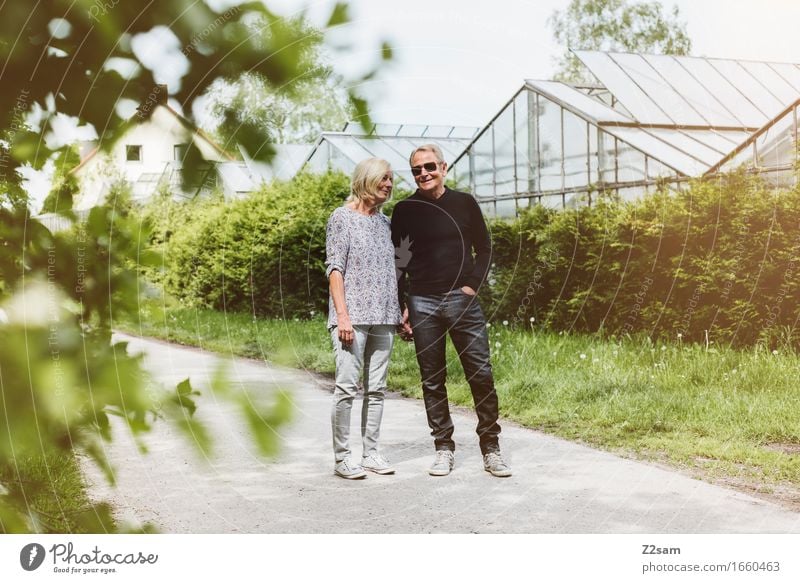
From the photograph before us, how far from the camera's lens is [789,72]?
7.98m

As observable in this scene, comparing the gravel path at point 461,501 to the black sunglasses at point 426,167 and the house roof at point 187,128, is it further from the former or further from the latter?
the house roof at point 187,128

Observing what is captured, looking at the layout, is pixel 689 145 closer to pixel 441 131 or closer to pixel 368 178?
pixel 441 131

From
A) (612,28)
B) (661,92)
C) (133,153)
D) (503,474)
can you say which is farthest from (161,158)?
(661,92)

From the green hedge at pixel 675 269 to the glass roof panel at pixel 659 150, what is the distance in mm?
686

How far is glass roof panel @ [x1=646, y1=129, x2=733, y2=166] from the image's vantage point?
7.57 metres

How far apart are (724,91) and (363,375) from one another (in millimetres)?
6479

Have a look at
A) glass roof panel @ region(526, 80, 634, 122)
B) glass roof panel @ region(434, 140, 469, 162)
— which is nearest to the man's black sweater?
glass roof panel @ region(526, 80, 634, 122)

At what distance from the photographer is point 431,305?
3424 mm

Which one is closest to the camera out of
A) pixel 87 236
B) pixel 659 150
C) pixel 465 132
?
pixel 87 236

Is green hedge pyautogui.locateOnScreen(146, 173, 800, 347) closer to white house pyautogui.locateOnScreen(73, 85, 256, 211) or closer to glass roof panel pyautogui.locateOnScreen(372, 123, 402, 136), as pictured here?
glass roof panel pyautogui.locateOnScreen(372, 123, 402, 136)

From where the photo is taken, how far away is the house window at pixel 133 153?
134cm

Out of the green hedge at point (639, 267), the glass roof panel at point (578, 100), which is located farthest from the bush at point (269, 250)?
the glass roof panel at point (578, 100)
